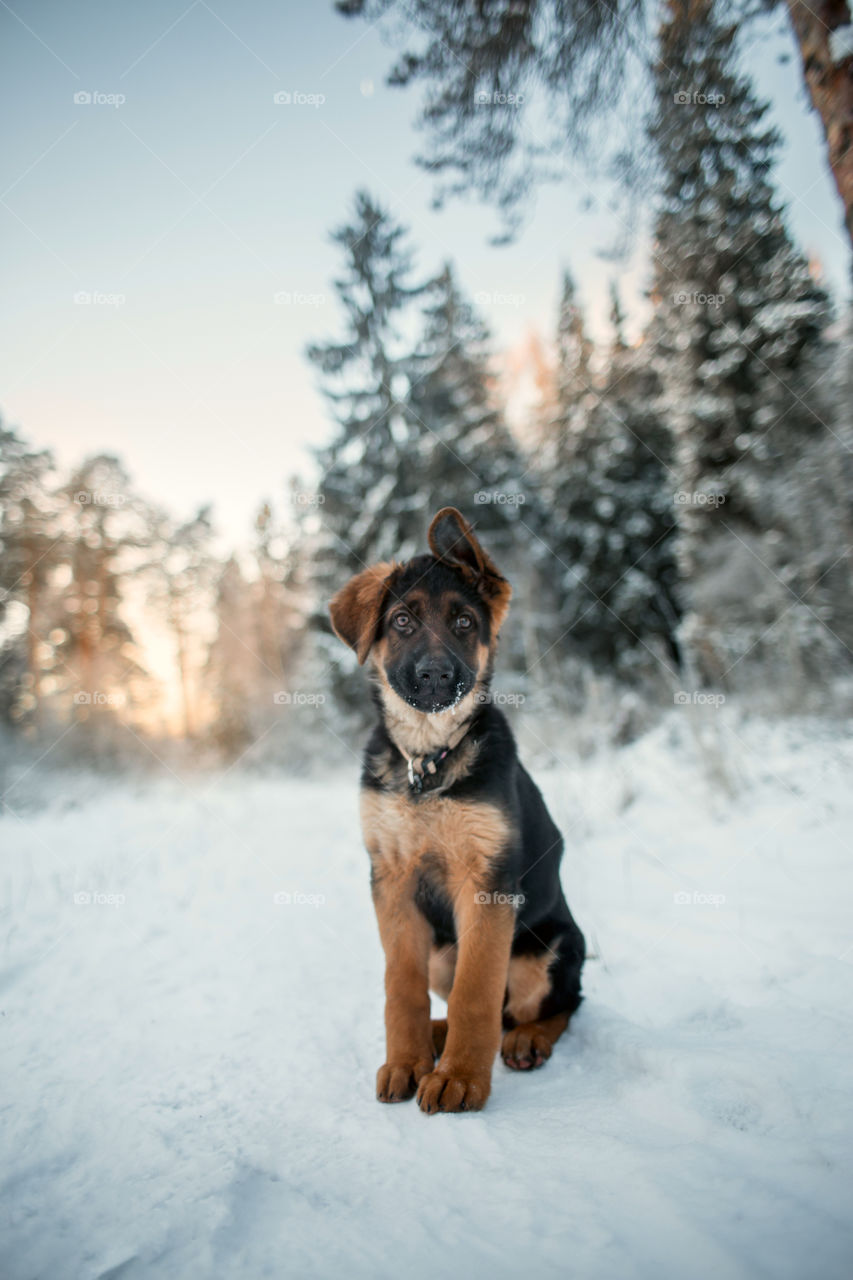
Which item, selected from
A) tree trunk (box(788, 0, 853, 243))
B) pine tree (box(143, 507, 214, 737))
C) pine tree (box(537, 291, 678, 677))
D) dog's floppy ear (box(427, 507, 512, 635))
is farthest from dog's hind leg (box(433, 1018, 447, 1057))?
pine tree (box(143, 507, 214, 737))

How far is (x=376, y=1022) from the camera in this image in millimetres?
3455

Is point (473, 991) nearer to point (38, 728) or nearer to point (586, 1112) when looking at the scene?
point (586, 1112)

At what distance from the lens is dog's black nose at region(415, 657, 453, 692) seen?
3068 millimetres

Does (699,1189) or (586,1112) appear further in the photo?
(586,1112)

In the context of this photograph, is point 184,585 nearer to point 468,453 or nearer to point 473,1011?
point 468,453

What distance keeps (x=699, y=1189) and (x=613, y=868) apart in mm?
4307

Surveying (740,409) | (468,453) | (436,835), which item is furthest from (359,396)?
(436,835)

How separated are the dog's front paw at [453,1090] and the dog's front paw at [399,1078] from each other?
0.11 meters

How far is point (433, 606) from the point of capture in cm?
354

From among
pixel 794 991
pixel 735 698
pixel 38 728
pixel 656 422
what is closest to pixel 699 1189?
pixel 794 991

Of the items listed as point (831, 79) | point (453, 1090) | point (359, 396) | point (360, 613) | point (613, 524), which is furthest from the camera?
point (613, 524)

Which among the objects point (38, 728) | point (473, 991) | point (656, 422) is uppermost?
point (656, 422)

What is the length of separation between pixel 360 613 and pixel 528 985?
2.16 metres

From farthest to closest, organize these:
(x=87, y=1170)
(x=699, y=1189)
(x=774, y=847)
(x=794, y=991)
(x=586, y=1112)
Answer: (x=774, y=847) < (x=794, y=991) < (x=586, y=1112) < (x=87, y=1170) < (x=699, y=1189)
